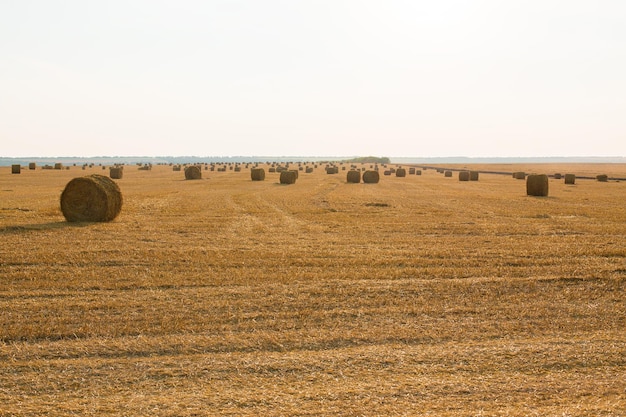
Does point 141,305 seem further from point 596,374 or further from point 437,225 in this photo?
point 437,225

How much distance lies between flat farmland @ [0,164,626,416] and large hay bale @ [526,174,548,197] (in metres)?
15.3

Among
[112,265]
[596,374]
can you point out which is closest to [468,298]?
[596,374]

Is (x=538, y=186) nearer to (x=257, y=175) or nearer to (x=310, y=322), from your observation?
(x=257, y=175)

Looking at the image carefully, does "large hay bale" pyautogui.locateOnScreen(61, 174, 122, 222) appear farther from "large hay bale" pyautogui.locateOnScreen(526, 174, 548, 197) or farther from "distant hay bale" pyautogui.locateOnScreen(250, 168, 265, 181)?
"distant hay bale" pyautogui.locateOnScreen(250, 168, 265, 181)

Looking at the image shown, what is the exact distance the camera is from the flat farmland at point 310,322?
6.05 metres

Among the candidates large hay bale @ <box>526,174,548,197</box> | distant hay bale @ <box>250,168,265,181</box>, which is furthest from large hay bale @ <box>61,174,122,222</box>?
distant hay bale @ <box>250,168,265,181</box>

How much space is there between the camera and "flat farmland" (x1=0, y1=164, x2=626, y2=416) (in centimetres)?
605

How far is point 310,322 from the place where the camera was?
8.41 metres

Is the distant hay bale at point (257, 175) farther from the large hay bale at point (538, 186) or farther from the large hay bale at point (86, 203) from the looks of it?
the large hay bale at point (86, 203)

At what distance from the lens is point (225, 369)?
6742mm

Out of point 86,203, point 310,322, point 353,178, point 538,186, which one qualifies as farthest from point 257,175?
point 310,322

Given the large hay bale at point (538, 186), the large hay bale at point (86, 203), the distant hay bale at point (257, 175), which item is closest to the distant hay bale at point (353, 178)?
the distant hay bale at point (257, 175)

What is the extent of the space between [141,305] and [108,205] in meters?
10.0

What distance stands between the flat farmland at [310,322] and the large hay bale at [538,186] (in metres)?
15.3
